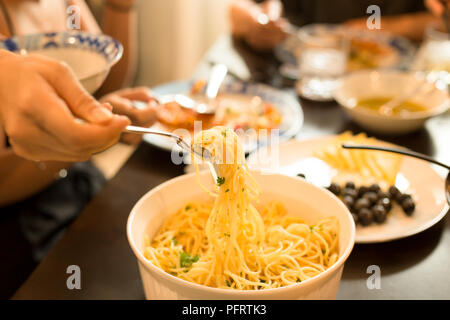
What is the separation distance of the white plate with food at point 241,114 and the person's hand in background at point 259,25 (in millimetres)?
333

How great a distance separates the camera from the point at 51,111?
634mm

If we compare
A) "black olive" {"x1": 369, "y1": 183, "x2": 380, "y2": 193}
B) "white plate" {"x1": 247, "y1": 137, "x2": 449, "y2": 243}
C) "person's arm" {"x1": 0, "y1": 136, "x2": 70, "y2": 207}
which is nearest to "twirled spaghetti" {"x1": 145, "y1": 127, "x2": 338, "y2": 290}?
"white plate" {"x1": 247, "y1": 137, "x2": 449, "y2": 243}

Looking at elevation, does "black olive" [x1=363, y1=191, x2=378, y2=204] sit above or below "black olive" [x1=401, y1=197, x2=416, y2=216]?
above

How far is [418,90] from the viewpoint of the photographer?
150 centimetres

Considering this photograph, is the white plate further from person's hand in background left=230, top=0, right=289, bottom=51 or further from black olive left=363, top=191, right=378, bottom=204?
person's hand in background left=230, top=0, right=289, bottom=51

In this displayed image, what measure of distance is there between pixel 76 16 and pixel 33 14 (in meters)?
0.17

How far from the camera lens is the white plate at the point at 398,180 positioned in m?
0.91

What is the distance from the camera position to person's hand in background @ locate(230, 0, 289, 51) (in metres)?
1.86

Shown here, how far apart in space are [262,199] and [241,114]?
0.62 meters

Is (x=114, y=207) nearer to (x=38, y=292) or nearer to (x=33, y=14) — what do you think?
(x=38, y=292)

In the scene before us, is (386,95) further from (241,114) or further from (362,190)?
(362,190)

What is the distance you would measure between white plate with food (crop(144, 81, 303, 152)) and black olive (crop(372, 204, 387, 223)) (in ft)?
1.36

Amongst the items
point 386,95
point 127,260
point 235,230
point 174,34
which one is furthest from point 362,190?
point 174,34

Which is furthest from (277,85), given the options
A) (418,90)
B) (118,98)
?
(118,98)
